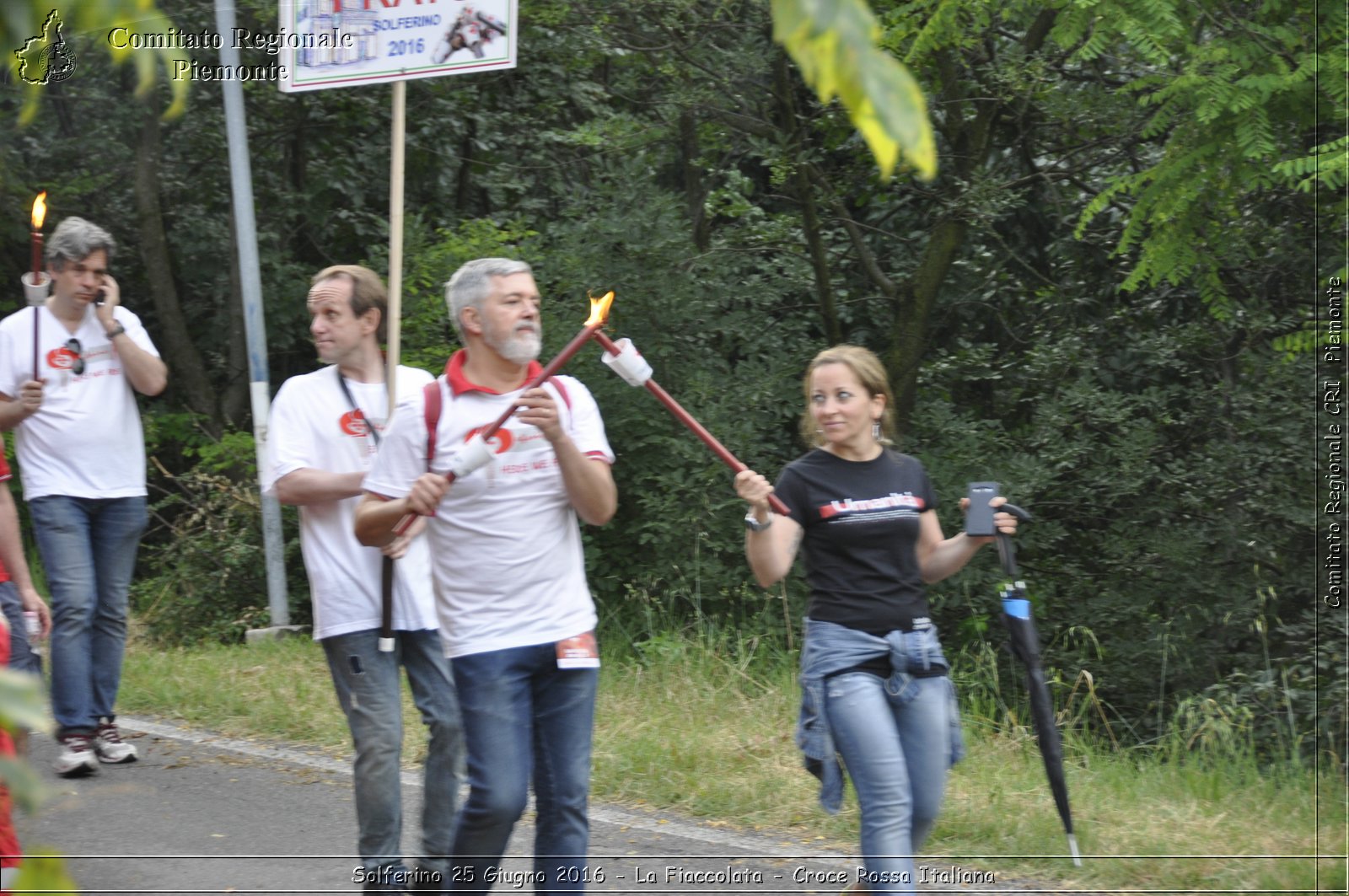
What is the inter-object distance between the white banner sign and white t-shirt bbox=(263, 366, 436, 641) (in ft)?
5.03

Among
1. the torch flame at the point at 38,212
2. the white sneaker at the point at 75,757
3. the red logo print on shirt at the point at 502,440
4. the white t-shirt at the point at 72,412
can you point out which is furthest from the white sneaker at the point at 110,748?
the red logo print on shirt at the point at 502,440

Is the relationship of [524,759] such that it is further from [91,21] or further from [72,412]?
[72,412]

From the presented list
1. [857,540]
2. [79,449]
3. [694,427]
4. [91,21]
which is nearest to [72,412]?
[79,449]

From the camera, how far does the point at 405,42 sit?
221 inches

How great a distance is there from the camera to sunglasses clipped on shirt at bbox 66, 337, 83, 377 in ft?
19.7

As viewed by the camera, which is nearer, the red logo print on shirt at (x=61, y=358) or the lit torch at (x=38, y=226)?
the lit torch at (x=38, y=226)

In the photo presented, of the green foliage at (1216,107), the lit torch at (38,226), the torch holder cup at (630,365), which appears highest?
the green foliage at (1216,107)

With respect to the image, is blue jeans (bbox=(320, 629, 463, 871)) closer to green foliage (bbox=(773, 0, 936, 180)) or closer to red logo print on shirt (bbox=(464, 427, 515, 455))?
red logo print on shirt (bbox=(464, 427, 515, 455))

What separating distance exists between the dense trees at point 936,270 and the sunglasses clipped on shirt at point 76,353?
3.80 m

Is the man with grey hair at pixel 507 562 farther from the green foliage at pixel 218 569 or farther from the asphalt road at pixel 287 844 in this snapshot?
the green foliage at pixel 218 569

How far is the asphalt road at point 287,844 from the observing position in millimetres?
4789

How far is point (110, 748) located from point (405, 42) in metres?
3.18

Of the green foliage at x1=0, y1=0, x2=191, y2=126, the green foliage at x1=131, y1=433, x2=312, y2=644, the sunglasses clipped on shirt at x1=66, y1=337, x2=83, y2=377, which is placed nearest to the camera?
the green foliage at x1=0, y1=0, x2=191, y2=126

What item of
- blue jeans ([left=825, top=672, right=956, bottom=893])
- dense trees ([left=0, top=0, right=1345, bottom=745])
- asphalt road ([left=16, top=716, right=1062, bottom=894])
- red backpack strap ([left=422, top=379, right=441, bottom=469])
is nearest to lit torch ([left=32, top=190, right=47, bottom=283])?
asphalt road ([left=16, top=716, right=1062, bottom=894])
